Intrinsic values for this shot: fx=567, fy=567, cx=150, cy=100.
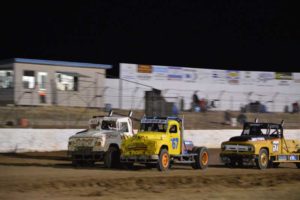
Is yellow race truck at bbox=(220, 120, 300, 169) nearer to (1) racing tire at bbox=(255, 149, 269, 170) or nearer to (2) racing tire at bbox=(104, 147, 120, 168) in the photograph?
(1) racing tire at bbox=(255, 149, 269, 170)

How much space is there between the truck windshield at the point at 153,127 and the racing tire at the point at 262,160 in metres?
4.20

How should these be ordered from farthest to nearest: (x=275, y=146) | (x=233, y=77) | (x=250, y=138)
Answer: (x=233, y=77) → (x=275, y=146) → (x=250, y=138)

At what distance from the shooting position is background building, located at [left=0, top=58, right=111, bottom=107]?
3094 cm

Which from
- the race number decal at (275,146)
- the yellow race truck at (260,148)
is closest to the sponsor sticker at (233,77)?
the yellow race truck at (260,148)

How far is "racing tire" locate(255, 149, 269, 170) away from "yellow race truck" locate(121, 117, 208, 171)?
7.46ft

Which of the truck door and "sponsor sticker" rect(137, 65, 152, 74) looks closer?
the truck door

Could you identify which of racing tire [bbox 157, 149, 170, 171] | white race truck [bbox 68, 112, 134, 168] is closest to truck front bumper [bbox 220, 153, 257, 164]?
racing tire [bbox 157, 149, 170, 171]

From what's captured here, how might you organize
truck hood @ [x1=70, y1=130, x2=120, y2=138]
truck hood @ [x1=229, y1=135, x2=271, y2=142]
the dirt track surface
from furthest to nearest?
truck hood @ [x1=229, y1=135, x2=271, y2=142], truck hood @ [x1=70, y1=130, x2=120, y2=138], the dirt track surface

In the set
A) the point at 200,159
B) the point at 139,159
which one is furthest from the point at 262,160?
the point at 139,159

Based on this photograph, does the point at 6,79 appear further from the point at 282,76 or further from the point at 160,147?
the point at 282,76

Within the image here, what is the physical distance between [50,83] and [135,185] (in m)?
22.5

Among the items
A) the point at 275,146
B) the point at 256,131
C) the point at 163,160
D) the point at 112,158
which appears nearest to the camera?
the point at 163,160

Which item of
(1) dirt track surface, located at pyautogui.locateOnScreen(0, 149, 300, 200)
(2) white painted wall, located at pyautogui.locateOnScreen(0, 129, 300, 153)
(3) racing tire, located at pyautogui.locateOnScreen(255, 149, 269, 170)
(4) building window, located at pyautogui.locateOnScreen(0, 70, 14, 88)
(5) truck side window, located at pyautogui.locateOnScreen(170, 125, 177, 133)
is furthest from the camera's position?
(4) building window, located at pyautogui.locateOnScreen(0, 70, 14, 88)

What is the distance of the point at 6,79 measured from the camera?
3503cm
